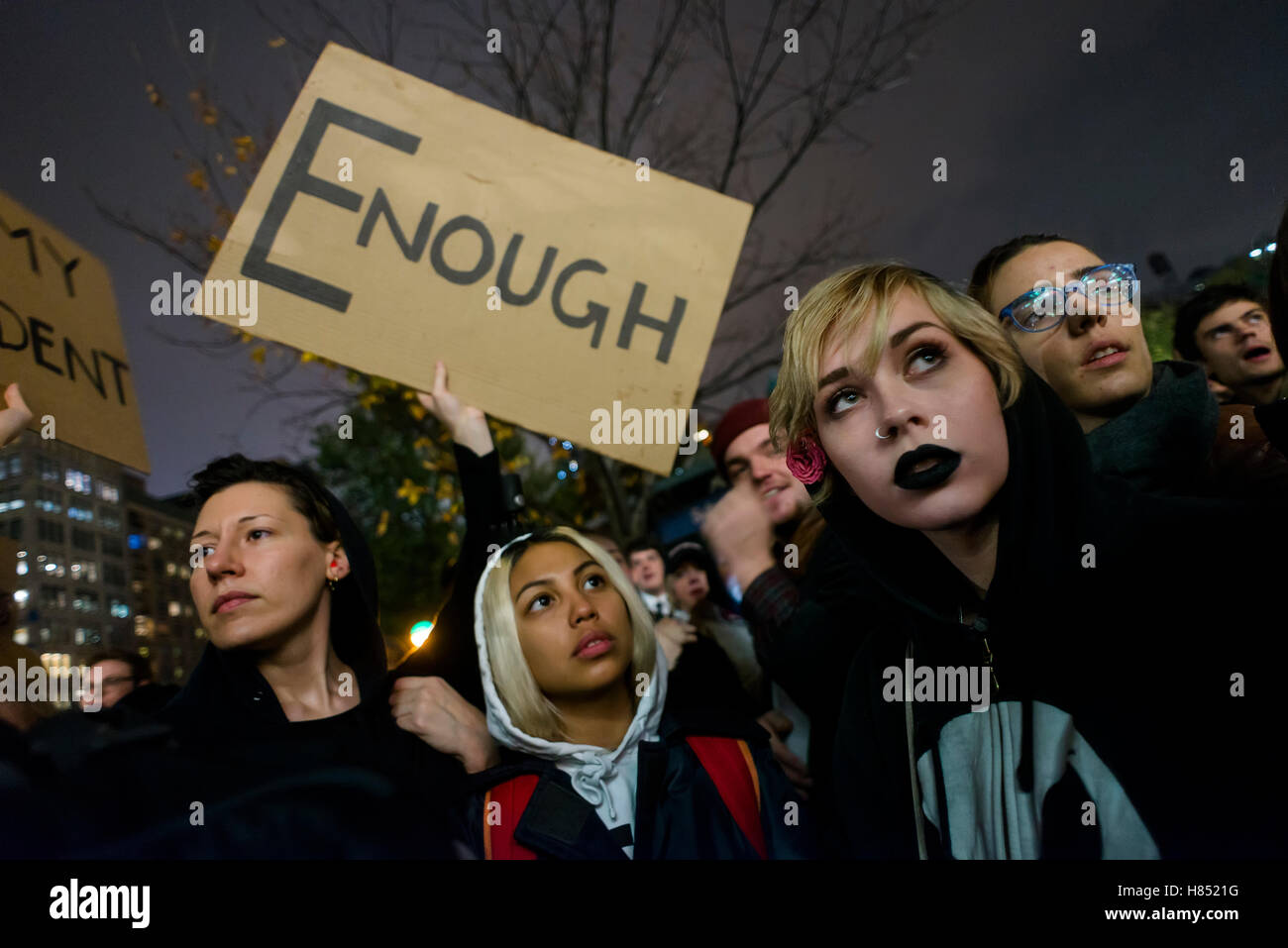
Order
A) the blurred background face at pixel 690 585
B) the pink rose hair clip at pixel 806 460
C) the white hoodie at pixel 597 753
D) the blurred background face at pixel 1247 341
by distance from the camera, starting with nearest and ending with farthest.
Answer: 1. the white hoodie at pixel 597 753
2. the pink rose hair clip at pixel 806 460
3. the blurred background face at pixel 1247 341
4. the blurred background face at pixel 690 585

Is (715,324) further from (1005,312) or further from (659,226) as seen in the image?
(1005,312)

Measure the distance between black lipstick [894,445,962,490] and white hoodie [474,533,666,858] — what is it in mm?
758

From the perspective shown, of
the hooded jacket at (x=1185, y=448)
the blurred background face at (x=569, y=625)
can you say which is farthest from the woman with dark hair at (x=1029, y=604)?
the blurred background face at (x=569, y=625)

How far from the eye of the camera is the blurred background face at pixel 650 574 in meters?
2.72

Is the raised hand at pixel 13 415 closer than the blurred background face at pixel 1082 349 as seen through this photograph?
No

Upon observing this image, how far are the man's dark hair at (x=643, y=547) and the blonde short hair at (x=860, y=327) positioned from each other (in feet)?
2.30

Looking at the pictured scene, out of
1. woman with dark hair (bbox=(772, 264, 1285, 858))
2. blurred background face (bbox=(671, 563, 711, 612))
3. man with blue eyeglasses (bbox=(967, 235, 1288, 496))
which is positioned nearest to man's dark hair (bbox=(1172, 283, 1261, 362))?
man with blue eyeglasses (bbox=(967, 235, 1288, 496))

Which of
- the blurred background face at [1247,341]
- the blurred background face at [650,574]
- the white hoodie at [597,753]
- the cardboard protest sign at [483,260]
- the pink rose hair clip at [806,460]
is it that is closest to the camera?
the white hoodie at [597,753]

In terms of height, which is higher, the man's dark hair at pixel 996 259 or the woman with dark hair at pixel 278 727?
the man's dark hair at pixel 996 259

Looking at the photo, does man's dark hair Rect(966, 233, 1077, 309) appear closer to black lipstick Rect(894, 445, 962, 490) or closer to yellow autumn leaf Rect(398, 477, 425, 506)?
black lipstick Rect(894, 445, 962, 490)

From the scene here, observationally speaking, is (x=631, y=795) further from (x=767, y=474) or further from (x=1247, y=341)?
(x=1247, y=341)

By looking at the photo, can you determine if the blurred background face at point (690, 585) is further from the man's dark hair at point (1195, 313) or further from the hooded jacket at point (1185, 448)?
the man's dark hair at point (1195, 313)

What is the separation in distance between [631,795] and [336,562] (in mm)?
930
